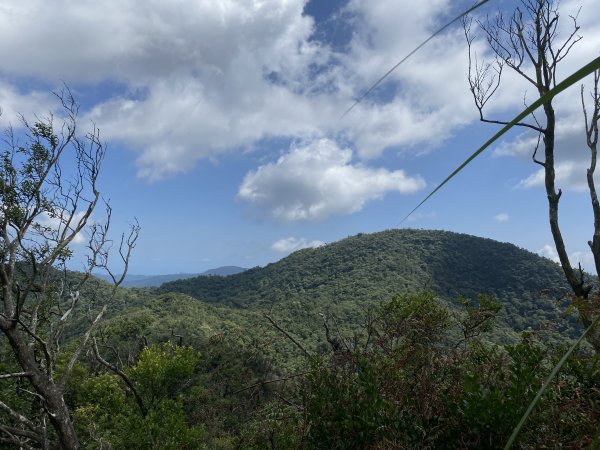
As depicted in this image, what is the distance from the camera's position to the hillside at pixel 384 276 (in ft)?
241

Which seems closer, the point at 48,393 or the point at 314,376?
the point at 314,376

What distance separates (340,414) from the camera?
4.62 meters

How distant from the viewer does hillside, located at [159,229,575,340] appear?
73.4 m

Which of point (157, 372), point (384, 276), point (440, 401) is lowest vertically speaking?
point (157, 372)

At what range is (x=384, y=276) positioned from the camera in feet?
291

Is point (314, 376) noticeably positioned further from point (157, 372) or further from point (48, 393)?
point (157, 372)

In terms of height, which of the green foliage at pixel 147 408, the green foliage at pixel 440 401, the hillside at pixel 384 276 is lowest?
the green foliage at pixel 147 408

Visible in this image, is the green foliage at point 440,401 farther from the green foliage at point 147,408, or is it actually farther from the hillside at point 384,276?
the hillside at point 384,276

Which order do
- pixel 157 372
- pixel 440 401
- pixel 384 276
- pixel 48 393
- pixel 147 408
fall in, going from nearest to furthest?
pixel 440 401 → pixel 48 393 → pixel 147 408 → pixel 157 372 → pixel 384 276

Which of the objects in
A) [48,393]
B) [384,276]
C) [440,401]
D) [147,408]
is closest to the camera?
[440,401]

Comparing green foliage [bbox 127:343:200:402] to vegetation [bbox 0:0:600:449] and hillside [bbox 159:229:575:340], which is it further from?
hillside [bbox 159:229:575:340]

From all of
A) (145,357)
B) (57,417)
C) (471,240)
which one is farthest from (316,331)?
(471,240)

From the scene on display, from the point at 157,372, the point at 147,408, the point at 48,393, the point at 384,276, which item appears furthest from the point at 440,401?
the point at 384,276

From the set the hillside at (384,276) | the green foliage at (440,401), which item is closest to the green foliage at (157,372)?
the green foliage at (440,401)
